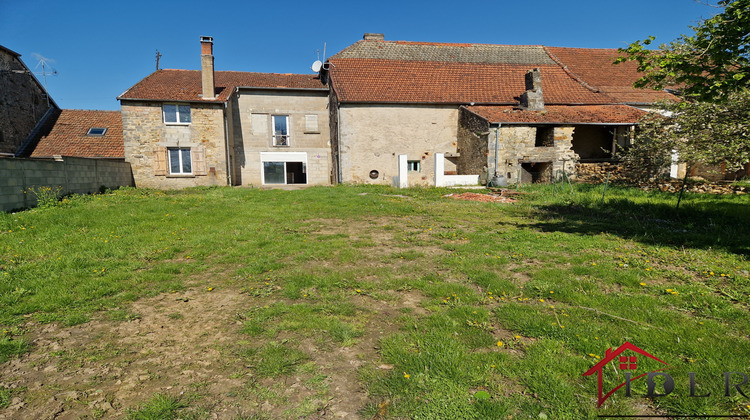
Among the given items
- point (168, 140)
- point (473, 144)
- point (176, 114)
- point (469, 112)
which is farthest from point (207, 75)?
point (473, 144)

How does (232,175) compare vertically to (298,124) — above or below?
below

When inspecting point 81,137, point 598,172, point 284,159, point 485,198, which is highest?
point 81,137

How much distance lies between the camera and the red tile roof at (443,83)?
20.7 m

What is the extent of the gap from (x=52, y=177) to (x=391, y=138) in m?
14.8

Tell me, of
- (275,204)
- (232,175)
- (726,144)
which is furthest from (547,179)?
(232,175)

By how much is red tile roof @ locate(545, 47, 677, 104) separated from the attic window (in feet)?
94.6

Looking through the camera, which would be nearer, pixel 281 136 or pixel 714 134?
pixel 714 134

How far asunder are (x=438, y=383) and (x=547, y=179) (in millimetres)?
18585

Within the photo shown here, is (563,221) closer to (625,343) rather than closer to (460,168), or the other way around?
(625,343)

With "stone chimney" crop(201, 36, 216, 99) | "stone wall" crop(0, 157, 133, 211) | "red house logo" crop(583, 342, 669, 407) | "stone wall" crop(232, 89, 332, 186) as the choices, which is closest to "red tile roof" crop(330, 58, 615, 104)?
"stone wall" crop(232, 89, 332, 186)

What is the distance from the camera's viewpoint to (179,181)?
19.4m

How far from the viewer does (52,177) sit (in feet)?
37.0

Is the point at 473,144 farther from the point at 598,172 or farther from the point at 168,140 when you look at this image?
the point at 168,140

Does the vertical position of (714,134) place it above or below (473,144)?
below
